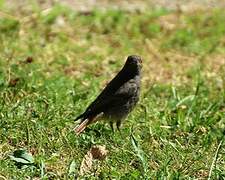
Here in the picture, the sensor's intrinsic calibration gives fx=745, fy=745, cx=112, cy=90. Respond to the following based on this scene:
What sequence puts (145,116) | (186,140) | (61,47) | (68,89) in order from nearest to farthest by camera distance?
(186,140) < (145,116) < (68,89) < (61,47)

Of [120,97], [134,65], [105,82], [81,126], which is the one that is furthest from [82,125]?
[105,82]

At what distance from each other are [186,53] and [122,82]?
3068 millimetres

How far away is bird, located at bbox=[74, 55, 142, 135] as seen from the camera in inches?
256

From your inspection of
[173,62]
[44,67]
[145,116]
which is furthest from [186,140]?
[173,62]

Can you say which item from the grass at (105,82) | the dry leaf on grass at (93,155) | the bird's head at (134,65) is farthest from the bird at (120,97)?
the dry leaf on grass at (93,155)

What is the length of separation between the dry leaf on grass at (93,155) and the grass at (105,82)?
60 mm

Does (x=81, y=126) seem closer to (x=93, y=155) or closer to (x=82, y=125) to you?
(x=82, y=125)

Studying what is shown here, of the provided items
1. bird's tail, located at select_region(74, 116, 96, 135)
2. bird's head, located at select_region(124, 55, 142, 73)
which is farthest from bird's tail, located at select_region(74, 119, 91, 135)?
bird's head, located at select_region(124, 55, 142, 73)

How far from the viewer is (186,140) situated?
6.46m

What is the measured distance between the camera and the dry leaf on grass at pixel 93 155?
565cm

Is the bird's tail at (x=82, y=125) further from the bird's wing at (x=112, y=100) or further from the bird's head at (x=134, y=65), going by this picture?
the bird's head at (x=134, y=65)

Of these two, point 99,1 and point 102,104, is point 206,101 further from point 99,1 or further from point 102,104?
point 99,1

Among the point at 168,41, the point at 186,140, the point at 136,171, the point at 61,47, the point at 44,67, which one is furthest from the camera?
the point at 168,41

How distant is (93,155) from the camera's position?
5.83m
